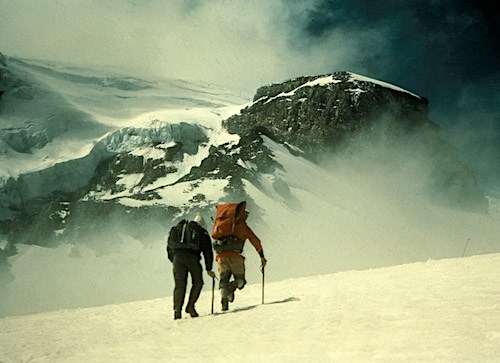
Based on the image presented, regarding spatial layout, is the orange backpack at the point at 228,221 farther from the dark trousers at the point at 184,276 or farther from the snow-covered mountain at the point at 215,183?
the snow-covered mountain at the point at 215,183

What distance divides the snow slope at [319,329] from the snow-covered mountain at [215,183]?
10574 cm

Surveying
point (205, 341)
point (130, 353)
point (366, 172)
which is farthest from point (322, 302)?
point (366, 172)

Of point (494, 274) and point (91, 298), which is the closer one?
point (494, 274)

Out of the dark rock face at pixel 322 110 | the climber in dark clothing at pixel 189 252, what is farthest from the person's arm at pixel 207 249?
the dark rock face at pixel 322 110

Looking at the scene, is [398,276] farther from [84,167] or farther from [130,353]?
[84,167]

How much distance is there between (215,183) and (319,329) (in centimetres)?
13192

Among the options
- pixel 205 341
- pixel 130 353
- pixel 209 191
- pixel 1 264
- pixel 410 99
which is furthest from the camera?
pixel 410 99

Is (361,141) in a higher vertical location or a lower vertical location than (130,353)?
higher

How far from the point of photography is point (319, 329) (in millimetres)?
5633

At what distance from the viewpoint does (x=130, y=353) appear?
18.1ft

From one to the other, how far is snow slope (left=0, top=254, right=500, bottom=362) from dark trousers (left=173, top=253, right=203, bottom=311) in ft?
1.66

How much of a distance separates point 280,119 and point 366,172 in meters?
36.4

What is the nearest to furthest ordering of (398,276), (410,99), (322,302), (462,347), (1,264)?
(462,347)
(322,302)
(398,276)
(1,264)
(410,99)

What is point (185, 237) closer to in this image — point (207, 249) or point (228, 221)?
point (207, 249)
